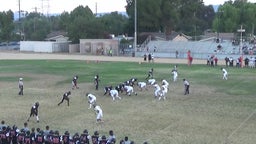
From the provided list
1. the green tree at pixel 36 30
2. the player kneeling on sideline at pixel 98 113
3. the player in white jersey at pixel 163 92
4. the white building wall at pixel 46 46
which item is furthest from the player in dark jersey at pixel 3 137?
the green tree at pixel 36 30

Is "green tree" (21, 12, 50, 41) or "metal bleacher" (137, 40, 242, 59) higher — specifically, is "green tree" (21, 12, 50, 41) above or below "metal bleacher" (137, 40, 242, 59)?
above

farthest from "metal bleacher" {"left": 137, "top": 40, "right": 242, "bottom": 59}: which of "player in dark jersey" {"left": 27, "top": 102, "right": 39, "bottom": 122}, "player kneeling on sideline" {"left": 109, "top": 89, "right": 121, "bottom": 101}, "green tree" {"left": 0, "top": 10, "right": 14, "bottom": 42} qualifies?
"player in dark jersey" {"left": 27, "top": 102, "right": 39, "bottom": 122}

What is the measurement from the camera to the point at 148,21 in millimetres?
77125

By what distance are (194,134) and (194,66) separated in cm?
3115

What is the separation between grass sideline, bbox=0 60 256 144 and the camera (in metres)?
21.6

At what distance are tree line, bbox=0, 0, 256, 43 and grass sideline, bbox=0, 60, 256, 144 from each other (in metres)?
33.7

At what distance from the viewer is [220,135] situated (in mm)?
21047

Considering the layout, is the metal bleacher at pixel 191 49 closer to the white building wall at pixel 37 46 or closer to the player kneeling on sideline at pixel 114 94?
the white building wall at pixel 37 46

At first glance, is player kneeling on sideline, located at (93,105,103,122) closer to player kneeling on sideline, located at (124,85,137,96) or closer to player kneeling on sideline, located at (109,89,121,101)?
player kneeling on sideline, located at (109,89,121,101)

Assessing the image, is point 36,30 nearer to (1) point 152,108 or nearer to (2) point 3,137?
(1) point 152,108

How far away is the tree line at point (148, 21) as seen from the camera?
77.1 metres

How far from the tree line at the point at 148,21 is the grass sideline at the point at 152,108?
33.7 m

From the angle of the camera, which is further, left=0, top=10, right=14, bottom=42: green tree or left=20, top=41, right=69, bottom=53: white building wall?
left=0, top=10, right=14, bottom=42: green tree

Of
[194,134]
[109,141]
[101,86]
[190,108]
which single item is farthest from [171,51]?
[109,141]
